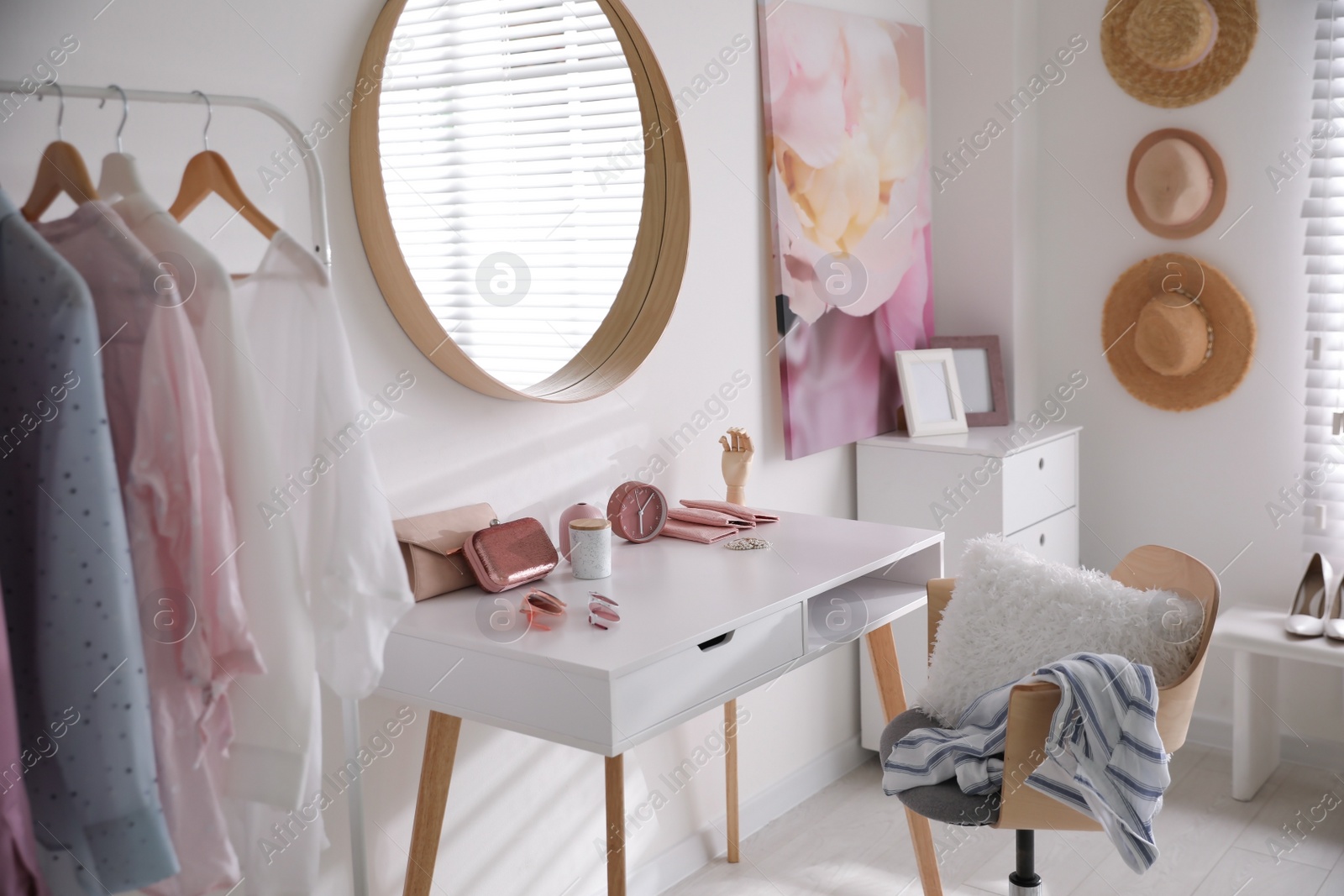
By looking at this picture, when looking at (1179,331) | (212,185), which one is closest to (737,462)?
(212,185)

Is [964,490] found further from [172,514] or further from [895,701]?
[172,514]

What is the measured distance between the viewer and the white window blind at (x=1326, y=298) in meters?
2.83

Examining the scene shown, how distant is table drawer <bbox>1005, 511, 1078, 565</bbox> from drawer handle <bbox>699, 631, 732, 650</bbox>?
137 cm

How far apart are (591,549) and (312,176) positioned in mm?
761

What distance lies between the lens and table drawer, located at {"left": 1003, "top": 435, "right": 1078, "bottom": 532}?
9.43ft

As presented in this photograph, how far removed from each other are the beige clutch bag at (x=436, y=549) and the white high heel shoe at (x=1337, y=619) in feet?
6.81

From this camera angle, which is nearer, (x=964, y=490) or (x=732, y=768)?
(x=732, y=768)

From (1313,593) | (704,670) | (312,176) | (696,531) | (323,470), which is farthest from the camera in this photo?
(1313,593)

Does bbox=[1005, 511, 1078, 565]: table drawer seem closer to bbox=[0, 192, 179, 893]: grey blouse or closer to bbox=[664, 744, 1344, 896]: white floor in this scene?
bbox=[664, 744, 1344, 896]: white floor

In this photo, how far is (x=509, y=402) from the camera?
84.0 inches

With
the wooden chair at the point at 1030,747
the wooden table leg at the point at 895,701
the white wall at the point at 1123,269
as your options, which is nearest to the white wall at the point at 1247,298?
the white wall at the point at 1123,269

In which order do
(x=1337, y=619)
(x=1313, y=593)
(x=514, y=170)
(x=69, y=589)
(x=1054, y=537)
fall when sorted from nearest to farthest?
(x=69, y=589) → (x=514, y=170) → (x=1337, y=619) → (x=1313, y=593) → (x=1054, y=537)

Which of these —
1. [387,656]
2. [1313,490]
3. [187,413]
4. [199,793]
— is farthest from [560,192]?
[1313,490]

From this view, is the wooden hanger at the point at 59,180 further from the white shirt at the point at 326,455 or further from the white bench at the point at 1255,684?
the white bench at the point at 1255,684
